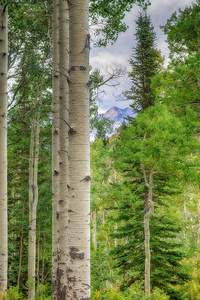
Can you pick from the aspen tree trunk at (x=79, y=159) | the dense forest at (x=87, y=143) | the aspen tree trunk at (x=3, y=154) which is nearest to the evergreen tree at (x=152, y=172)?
the dense forest at (x=87, y=143)

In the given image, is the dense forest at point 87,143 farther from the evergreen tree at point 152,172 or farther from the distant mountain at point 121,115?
the distant mountain at point 121,115

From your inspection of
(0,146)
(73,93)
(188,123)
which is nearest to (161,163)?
(188,123)

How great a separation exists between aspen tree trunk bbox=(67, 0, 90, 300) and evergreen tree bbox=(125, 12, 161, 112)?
42.4 feet

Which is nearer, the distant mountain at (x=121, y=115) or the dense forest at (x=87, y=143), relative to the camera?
the dense forest at (x=87, y=143)

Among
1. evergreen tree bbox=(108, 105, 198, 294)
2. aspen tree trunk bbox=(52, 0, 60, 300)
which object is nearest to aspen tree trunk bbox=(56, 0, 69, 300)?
aspen tree trunk bbox=(52, 0, 60, 300)

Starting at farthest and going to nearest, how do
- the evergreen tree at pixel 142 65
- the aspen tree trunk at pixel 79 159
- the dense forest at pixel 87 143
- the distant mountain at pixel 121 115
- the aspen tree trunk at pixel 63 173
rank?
the evergreen tree at pixel 142 65
the distant mountain at pixel 121 115
the aspen tree trunk at pixel 63 173
the dense forest at pixel 87 143
the aspen tree trunk at pixel 79 159

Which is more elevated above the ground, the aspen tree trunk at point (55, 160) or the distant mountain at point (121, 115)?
the distant mountain at point (121, 115)

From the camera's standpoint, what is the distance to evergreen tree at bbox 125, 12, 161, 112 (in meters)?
15.0

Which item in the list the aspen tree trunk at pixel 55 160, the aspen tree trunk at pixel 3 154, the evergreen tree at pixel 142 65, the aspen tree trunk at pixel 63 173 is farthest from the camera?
the evergreen tree at pixel 142 65

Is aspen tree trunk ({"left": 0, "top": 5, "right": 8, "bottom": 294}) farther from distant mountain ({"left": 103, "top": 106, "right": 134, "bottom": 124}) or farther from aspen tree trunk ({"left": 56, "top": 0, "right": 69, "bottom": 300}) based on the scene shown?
distant mountain ({"left": 103, "top": 106, "right": 134, "bottom": 124})

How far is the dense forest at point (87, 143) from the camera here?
2.33 meters

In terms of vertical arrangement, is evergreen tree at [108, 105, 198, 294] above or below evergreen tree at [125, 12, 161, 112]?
below

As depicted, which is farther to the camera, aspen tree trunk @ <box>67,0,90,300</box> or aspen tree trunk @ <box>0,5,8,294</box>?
aspen tree trunk @ <box>0,5,8,294</box>

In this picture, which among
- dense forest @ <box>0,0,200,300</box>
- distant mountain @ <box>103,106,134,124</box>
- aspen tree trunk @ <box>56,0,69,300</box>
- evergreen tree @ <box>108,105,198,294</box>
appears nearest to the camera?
dense forest @ <box>0,0,200,300</box>
